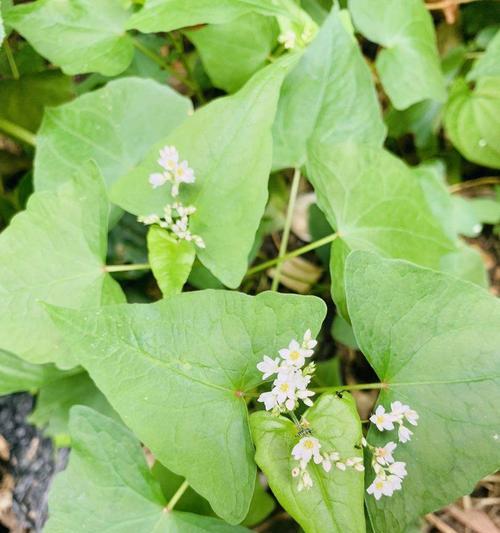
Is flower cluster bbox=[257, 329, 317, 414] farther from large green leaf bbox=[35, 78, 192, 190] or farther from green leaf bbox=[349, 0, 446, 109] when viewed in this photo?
green leaf bbox=[349, 0, 446, 109]

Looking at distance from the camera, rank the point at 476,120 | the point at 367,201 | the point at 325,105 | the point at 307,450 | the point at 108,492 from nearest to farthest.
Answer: the point at 307,450, the point at 108,492, the point at 367,201, the point at 325,105, the point at 476,120

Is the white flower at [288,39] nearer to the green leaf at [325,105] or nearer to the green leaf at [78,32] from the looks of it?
the green leaf at [325,105]

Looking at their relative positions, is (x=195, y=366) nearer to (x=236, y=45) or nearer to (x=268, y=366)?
(x=268, y=366)

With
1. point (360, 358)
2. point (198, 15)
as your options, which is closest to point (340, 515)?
Result: point (360, 358)

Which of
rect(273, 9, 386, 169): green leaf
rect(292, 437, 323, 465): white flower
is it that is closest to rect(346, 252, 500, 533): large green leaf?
rect(292, 437, 323, 465): white flower

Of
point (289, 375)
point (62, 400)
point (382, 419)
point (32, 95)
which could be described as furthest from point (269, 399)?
point (32, 95)

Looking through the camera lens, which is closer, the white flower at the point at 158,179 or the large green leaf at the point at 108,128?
the white flower at the point at 158,179

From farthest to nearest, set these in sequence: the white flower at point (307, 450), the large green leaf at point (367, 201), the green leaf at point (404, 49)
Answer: the green leaf at point (404, 49) < the large green leaf at point (367, 201) < the white flower at point (307, 450)

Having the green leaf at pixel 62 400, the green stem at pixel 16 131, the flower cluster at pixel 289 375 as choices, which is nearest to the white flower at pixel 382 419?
the flower cluster at pixel 289 375
